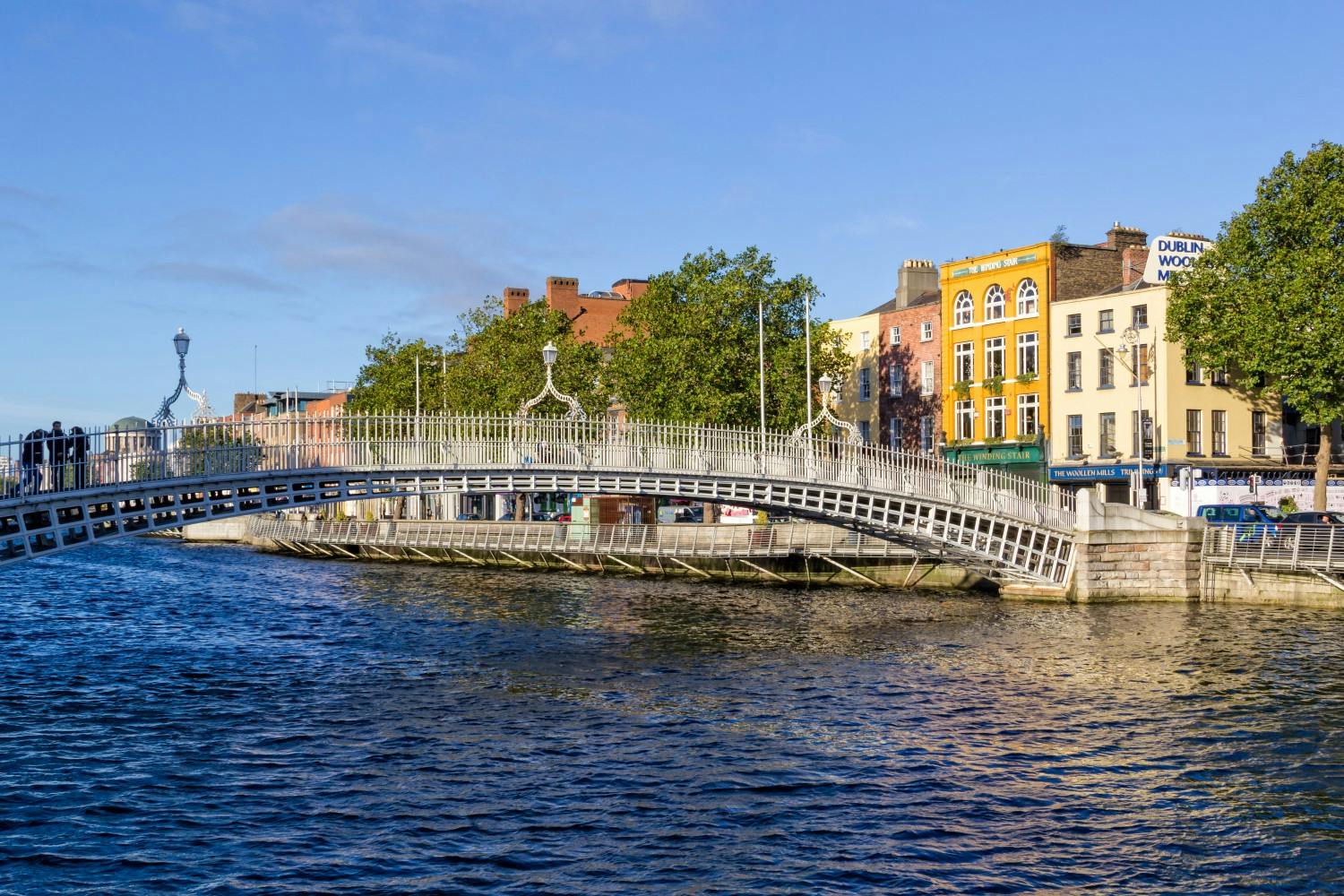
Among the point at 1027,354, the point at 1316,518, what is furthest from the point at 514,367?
the point at 1316,518

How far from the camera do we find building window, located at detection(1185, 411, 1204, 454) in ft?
217

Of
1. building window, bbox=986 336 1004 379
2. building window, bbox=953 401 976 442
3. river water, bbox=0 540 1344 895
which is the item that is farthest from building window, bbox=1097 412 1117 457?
river water, bbox=0 540 1344 895

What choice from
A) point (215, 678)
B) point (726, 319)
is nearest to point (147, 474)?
point (215, 678)

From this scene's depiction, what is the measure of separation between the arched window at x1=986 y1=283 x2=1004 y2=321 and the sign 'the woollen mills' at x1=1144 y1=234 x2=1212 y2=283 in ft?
30.1

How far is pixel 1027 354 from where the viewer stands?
241 feet

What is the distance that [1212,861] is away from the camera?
64.3ft

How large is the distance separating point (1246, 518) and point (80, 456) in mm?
44160

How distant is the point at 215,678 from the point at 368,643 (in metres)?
7.58

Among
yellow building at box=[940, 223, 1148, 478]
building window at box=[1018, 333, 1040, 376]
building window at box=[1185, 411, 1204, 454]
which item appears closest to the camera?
building window at box=[1185, 411, 1204, 454]

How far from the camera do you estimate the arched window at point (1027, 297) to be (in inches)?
2876

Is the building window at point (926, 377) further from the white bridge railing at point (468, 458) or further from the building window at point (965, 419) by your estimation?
the white bridge railing at point (468, 458)

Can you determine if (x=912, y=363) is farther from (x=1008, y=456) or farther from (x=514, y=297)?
(x=514, y=297)

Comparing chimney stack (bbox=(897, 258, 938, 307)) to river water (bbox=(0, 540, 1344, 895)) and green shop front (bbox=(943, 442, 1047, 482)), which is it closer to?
green shop front (bbox=(943, 442, 1047, 482))

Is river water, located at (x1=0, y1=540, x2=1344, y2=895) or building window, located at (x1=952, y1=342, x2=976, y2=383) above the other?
building window, located at (x1=952, y1=342, x2=976, y2=383)
